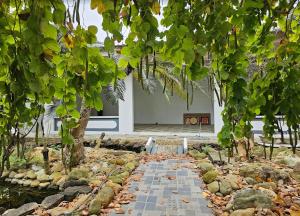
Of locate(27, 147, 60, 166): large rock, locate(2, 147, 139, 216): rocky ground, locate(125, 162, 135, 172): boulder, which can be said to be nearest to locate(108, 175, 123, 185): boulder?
locate(2, 147, 139, 216): rocky ground

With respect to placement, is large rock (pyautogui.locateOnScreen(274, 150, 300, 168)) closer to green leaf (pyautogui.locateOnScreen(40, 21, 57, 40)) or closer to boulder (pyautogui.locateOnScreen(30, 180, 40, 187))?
boulder (pyautogui.locateOnScreen(30, 180, 40, 187))

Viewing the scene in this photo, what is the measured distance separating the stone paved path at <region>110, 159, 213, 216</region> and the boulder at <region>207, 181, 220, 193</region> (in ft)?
0.63

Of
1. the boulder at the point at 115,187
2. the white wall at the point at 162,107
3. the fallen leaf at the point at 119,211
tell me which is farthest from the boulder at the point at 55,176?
the white wall at the point at 162,107

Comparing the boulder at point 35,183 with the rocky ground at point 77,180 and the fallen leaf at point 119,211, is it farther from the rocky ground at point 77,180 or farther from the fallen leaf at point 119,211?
the fallen leaf at point 119,211

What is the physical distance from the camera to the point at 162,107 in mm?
16344

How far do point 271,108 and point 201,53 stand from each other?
893 mm

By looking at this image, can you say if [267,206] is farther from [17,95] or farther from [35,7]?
[35,7]

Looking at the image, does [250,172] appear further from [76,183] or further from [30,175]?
[30,175]

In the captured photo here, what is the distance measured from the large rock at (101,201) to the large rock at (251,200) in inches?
74.3

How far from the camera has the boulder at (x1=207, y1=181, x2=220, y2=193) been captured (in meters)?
4.93

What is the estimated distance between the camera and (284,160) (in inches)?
266

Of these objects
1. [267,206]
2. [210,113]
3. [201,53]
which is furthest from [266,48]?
[210,113]

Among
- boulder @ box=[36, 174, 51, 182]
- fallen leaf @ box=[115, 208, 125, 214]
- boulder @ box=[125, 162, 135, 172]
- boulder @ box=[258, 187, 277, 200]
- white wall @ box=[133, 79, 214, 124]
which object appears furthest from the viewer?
white wall @ box=[133, 79, 214, 124]

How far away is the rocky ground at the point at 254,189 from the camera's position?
12.5ft
